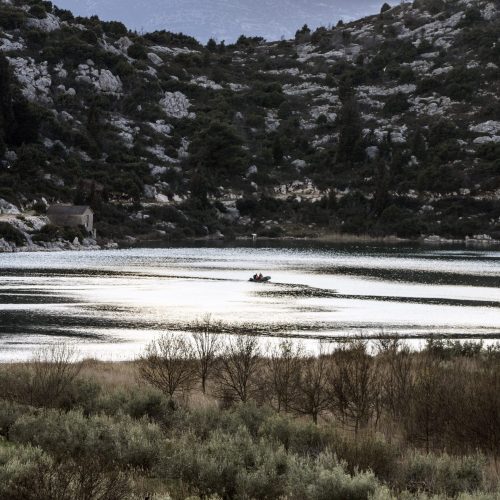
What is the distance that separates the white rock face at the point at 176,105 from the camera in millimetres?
178875

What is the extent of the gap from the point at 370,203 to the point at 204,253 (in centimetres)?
5117

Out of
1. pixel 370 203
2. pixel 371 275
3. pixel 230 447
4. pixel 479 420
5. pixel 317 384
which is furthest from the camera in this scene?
pixel 370 203

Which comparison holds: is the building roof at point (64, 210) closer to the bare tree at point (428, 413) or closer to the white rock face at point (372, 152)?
the white rock face at point (372, 152)

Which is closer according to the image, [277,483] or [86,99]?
[277,483]

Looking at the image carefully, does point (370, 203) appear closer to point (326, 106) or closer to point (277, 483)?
point (326, 106)

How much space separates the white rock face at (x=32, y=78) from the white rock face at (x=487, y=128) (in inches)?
3433

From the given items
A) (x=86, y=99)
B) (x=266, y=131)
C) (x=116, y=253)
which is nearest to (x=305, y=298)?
(x=116, y=253)

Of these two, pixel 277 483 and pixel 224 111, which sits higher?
pixel 224 111

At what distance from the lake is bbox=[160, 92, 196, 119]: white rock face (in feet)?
246

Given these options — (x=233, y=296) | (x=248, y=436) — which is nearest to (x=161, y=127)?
(x=233, y=296)

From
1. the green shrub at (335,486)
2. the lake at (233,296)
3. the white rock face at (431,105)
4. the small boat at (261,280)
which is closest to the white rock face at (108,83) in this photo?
the white rock face at (431,105)

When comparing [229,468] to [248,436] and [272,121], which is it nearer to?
[248,436]

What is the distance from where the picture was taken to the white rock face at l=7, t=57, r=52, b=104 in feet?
496

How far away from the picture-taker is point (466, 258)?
347ft
